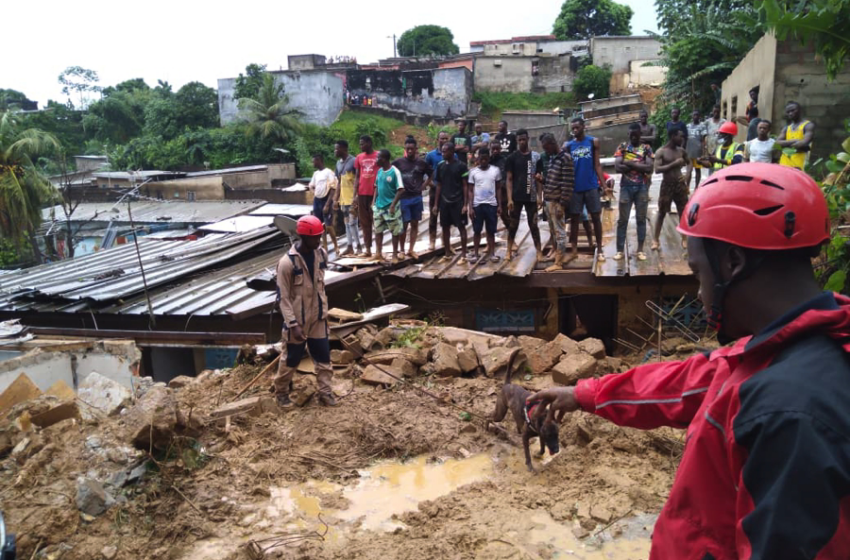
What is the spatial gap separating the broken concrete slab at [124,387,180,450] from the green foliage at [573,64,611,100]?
125 ft

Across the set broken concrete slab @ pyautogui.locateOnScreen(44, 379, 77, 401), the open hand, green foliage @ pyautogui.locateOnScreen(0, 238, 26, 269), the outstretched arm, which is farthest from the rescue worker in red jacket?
green foliage @ pyautogui.locateOnScreen(0, 238, 26, 269)

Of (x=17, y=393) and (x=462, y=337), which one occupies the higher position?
(x=17, y=393)

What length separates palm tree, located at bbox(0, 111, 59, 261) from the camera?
21875 mm

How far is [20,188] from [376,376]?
20415 millimetres

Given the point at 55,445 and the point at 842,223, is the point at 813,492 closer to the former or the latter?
the point at 842,223

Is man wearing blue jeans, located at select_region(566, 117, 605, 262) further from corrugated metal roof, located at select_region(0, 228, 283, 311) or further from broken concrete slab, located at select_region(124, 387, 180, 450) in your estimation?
corrugated metal roof, located at select_region(0, 228, 283, 311)

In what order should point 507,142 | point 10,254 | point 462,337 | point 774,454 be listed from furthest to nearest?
point 10,254 < point 507,142 < point 462,337 < point 774,454

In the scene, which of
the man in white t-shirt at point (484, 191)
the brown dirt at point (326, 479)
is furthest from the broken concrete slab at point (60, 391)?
the man in white t-shirt at point (484, 191)

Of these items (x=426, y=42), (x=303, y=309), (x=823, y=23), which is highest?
(x=426, y=42)

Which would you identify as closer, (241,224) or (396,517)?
(396,517)

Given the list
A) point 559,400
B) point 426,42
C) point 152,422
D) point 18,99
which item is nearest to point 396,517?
point 152,422

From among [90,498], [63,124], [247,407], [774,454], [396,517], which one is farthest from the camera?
[63,124]

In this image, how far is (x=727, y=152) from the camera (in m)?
9.61

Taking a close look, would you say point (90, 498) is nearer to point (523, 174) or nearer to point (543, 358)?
point (543, 358)
